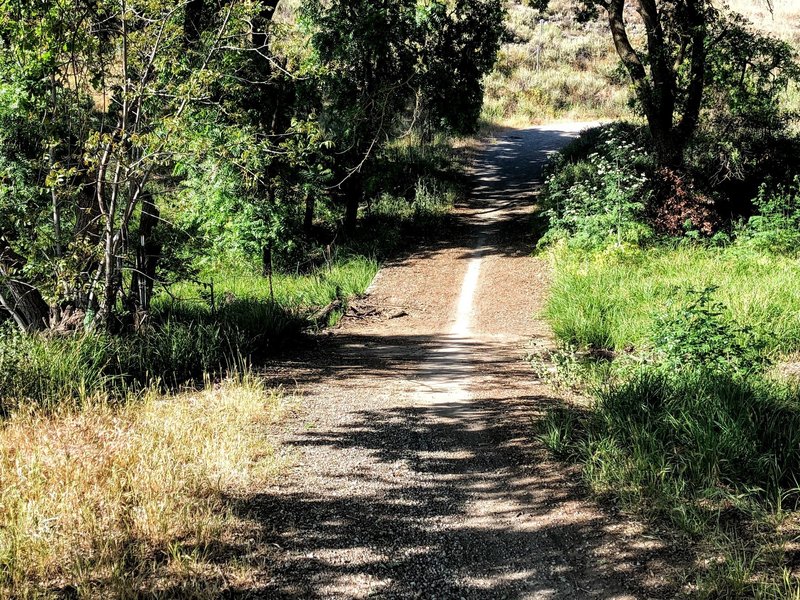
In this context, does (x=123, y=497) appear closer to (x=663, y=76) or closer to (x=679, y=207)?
(x=679, y=207)

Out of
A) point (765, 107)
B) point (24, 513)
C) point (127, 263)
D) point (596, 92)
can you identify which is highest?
point (596, 92)

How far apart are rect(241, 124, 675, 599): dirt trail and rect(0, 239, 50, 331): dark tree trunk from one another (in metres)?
2.89

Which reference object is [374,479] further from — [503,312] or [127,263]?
[503,312]

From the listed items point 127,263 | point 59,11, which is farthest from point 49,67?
point 127,263

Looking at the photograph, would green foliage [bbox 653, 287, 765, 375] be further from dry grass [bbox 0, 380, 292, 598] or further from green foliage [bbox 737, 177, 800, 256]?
green foliage [bbox 737, 177, 800, 256]

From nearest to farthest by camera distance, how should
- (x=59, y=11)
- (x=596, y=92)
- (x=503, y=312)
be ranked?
(x=59, y=11), (x=503, y=312), (x=596, y=92)

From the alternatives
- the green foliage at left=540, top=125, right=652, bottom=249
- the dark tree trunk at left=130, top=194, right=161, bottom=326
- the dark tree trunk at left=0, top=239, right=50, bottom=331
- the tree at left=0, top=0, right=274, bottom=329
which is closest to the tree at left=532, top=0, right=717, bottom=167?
the green foliage at left=540, top=125, right=652, bottom=249

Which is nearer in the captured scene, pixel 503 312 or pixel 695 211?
pixel 503 312

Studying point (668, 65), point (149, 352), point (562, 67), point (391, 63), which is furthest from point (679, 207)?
point (562, 67)

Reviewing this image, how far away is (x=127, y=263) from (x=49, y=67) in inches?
104

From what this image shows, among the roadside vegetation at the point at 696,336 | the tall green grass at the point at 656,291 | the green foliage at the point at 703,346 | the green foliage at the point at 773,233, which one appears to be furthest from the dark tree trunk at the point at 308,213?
the green foliage at the point at 703,346

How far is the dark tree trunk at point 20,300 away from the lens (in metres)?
7.07

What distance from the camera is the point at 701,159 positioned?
16406mm

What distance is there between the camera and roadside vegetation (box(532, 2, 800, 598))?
3.80 meters
